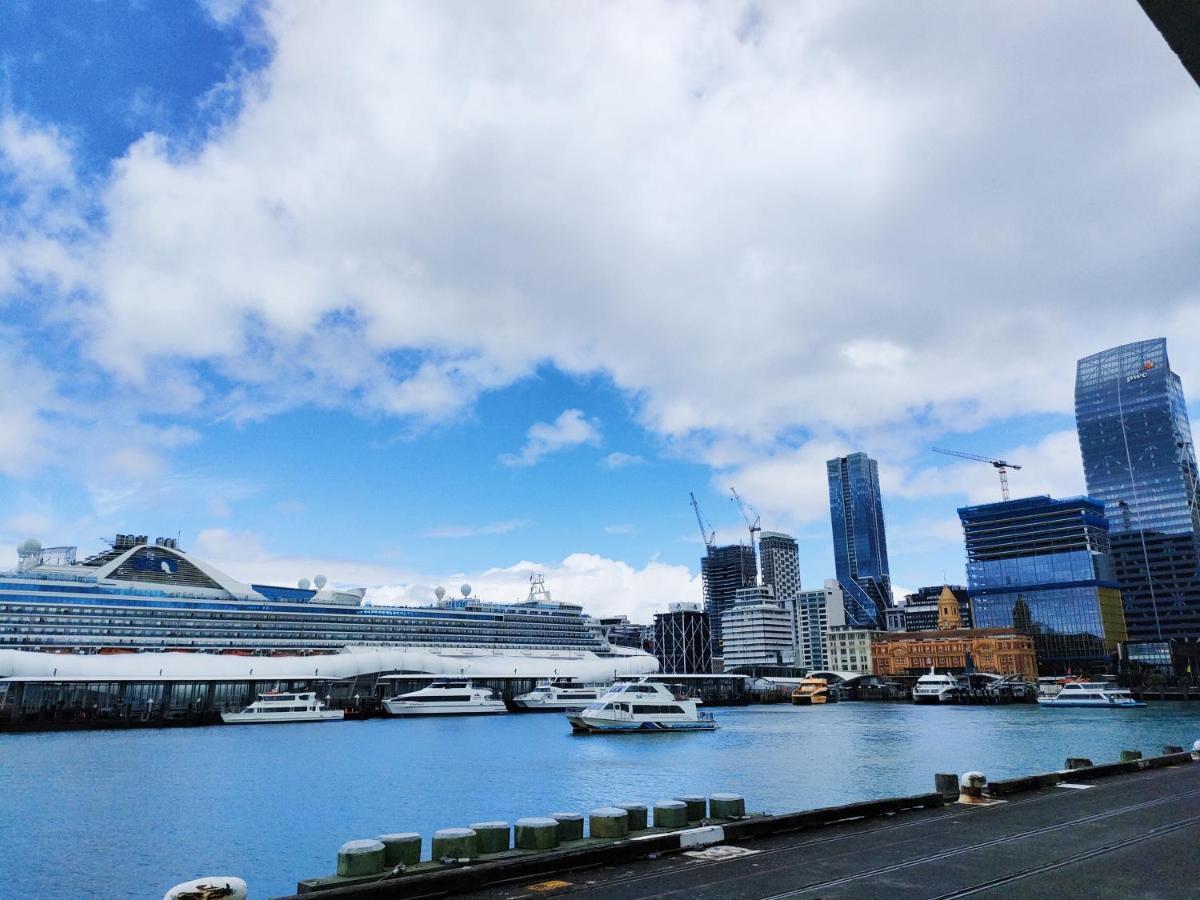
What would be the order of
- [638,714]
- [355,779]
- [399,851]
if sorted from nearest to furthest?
[399,851]
[355,779]
[638,714]

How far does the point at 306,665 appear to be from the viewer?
12875 cm

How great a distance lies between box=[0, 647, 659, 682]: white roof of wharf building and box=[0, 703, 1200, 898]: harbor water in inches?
623

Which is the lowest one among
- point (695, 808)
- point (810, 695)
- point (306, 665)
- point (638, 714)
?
point (810, 695)

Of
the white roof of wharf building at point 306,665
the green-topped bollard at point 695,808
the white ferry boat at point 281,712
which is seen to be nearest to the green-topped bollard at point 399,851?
the green-topped bollard at point 695,808

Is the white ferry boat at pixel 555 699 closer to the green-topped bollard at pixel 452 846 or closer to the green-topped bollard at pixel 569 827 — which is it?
the green-topped bollard at pixel 569 827

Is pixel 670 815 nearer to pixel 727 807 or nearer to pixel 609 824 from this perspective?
pixel 727 807

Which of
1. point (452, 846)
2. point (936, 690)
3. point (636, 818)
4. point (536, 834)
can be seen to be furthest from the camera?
point (936, 690)

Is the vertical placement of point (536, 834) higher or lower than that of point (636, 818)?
higher

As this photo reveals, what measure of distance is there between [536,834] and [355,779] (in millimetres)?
42470

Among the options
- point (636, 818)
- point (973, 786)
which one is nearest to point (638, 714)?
point (973, 786)

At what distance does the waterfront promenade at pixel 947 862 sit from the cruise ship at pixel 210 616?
13318 centimetres

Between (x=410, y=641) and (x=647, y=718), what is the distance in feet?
258

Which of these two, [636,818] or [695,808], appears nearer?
[636,818]

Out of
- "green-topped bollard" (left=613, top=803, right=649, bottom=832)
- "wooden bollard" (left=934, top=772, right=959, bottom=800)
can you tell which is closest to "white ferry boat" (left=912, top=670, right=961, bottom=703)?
"wooden bollard" (left=934, top=772, right=959, bottom=800)
